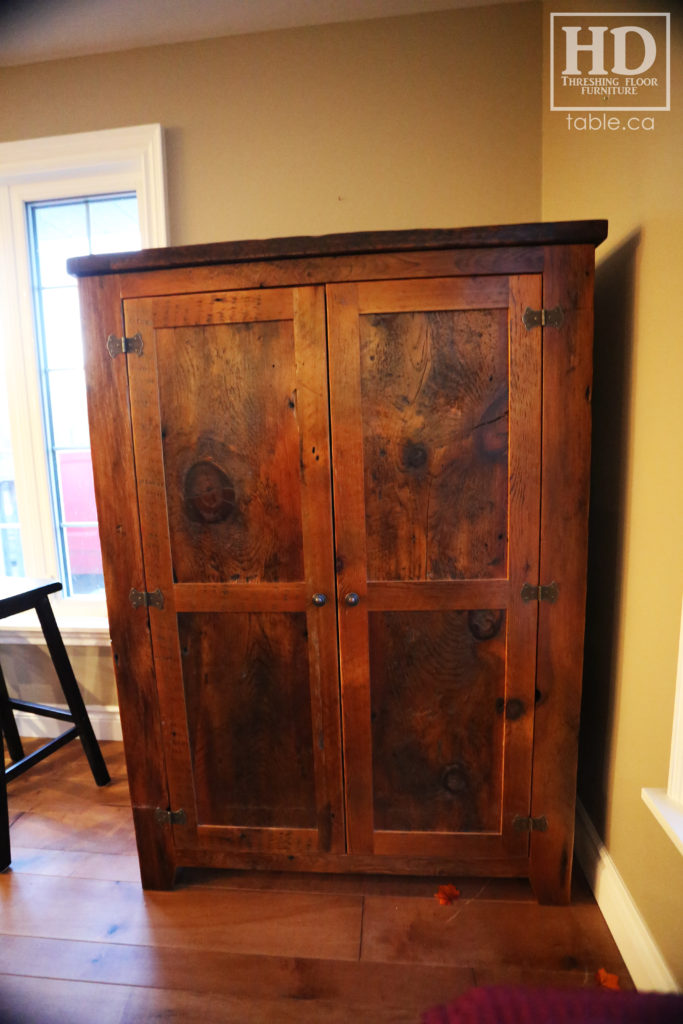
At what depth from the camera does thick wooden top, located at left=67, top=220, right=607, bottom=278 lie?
1186mm

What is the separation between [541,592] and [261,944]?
1.24 meters

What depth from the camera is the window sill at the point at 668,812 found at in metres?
1.03

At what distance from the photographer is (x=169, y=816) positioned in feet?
4.90

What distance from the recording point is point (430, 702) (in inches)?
54.7

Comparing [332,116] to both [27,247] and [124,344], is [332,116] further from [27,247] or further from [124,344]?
[27,247]

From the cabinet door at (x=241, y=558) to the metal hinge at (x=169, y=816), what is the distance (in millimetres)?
21

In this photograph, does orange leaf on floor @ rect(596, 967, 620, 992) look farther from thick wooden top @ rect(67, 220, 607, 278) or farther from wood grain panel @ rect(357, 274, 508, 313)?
thick wooden top @ rect(67, 220, 607, 278)

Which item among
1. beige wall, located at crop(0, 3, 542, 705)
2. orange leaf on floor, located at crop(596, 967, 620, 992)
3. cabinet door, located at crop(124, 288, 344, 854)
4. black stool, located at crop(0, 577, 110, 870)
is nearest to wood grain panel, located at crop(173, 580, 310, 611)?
cabinet door, located at crop(124, 288, 344, 854)

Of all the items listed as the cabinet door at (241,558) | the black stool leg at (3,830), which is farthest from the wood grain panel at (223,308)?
the black stool leg at (3,830)

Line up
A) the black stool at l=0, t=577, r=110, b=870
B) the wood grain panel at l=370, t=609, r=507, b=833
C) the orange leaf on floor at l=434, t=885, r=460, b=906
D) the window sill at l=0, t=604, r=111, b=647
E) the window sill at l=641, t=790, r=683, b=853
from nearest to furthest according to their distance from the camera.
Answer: the window sill at l=641, t=790, r=683, b=853 < the wood grain panel at l=370, t=609, r=507, b=833 < the orange leaf on floor at l=434, t=885, r=460, b=906 < the black stool at l=0, t=577, r=110, b=870 < the window sill at l=0, t=604, r=111, b=647

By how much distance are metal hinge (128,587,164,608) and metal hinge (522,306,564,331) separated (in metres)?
1.22

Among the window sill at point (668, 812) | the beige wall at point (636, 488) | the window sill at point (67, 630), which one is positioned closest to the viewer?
the window sill at point (668, 812)

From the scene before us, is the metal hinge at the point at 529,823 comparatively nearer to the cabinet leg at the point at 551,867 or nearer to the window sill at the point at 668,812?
the cabinet leg at the point at 551,867

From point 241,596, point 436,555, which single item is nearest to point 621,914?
point 436,555
